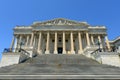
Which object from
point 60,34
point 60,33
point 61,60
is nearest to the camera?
point 61,60

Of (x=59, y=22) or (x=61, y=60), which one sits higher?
(x=59, y=22)

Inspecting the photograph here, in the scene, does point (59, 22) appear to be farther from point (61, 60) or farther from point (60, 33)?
point (61, 60)

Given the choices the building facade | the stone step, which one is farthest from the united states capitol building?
the stone step

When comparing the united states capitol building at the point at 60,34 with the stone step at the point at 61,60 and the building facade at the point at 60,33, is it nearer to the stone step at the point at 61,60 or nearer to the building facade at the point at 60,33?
the building facade at the point at 60,33

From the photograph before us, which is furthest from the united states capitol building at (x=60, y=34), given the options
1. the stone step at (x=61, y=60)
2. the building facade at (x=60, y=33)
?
the stone step at (x=61, y=60)

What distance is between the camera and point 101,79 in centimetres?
1079

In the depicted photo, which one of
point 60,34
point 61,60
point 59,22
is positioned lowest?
point 61,60

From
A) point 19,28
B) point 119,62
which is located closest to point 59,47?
point 19,28

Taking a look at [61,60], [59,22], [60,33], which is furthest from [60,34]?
[61,60]

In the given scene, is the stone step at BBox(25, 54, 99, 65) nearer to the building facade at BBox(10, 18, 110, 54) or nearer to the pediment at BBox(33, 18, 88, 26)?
the building facade at BBox(10, 18, 110, 54)

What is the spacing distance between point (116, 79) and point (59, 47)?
127ft

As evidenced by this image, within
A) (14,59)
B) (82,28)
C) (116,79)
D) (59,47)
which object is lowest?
(116,79)

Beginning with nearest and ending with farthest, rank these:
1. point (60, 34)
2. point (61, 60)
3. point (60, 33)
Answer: point (61, 60) < point (60, 33) < point (60, 34)

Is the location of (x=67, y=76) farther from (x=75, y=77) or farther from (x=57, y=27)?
(x=57, y=27)
